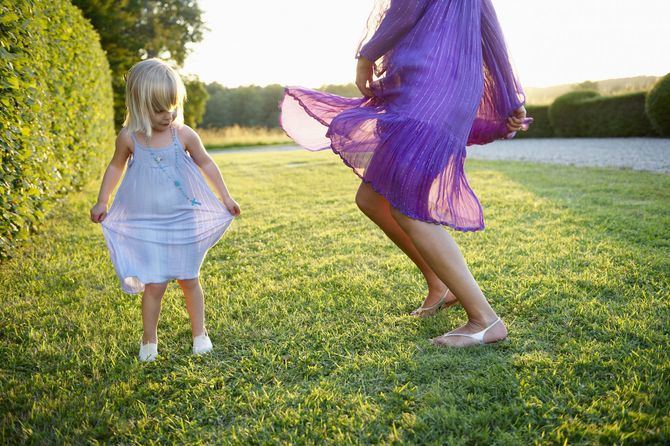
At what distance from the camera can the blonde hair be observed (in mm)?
2047

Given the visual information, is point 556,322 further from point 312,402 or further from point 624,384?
point 312,402

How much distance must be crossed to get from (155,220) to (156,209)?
5 cm

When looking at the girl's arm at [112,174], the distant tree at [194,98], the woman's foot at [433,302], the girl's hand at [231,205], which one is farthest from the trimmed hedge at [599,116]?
the distant tree at [194,98]

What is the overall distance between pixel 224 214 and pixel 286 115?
2.25ft

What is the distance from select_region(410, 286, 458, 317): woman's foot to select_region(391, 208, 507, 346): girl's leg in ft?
1.18

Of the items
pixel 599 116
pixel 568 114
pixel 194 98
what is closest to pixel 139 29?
pixel 194 98

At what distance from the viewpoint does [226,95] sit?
49.0m

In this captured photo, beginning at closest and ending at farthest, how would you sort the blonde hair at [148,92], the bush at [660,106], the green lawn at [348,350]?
the green lawn at [348,350] < the blonde hair at [148,92] < the bush at [660,106]

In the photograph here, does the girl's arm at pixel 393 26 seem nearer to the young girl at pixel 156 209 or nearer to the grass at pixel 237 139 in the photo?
the young girl at pixel 156 209

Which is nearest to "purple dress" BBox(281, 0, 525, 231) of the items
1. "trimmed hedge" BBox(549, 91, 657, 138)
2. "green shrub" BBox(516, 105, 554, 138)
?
"trimmed hedge" BBox(549, 91, 657, 138)

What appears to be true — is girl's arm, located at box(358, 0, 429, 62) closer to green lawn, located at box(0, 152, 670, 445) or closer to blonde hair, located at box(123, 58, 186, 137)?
Answer: blonde hair, located at box(123, 58, 186, 137)

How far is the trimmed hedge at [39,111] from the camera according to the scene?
316 centimetres

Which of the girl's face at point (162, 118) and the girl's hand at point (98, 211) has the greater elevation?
the girl's face at point (162, 118)

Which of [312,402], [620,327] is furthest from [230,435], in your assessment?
[620,327]
